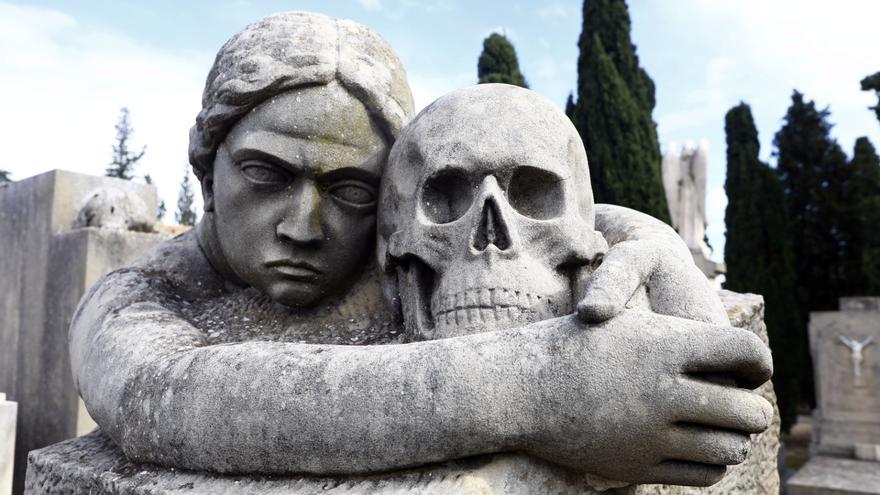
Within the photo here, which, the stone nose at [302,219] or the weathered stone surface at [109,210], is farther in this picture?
the weathered stone surface at [109,210]

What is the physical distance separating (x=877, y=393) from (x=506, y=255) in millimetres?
9283

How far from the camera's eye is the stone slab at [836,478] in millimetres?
6414

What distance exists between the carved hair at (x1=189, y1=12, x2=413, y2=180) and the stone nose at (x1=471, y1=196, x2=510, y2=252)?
0.46 m

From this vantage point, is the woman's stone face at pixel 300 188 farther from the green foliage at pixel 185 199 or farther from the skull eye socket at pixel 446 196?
the green foliage at pixel 185 199

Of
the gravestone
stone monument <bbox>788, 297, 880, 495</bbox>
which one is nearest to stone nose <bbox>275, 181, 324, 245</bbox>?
the gravestone

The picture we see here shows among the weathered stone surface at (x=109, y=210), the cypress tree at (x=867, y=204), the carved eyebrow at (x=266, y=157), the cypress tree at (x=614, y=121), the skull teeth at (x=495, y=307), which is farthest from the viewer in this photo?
the cypress tree at (x=867, y=204)

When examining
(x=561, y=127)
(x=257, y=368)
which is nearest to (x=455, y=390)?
(x=257, y=368)

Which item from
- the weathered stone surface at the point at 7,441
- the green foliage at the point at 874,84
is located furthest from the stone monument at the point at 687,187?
the weathered stone surface at the point at 7,441

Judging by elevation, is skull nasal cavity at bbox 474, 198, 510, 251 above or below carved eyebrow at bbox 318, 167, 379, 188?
below

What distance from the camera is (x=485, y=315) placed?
4.52 feet

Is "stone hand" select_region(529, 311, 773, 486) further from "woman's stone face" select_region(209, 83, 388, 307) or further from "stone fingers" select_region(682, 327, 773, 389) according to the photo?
"woman's stone face" select_region(209, 83, 388, 307)

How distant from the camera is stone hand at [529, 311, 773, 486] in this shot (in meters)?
1.15

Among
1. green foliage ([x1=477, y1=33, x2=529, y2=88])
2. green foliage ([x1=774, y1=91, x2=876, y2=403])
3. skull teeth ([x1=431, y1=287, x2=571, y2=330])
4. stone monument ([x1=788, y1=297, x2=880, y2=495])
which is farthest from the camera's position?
green foliage ([x1=774, y1=91, x2=876, y2=403])

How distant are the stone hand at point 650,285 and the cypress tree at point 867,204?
13.8 meters
